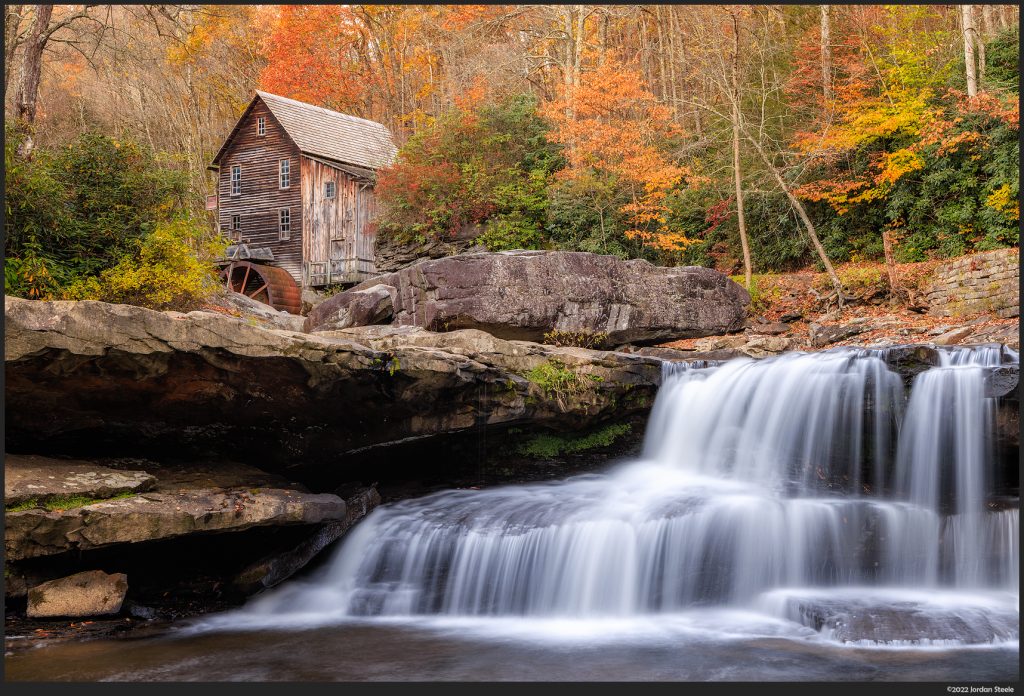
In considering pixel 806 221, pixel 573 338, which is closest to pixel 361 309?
pixel 573 338

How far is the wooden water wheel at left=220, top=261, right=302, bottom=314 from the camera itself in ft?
88.5

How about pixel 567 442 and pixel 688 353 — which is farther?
pixel 688 353

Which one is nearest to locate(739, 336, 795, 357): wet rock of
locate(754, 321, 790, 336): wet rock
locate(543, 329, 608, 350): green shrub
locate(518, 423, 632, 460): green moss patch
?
locate(754, 321, 790, 336): wet rock

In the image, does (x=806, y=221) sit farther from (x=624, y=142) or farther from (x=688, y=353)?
(x=688, y=353)

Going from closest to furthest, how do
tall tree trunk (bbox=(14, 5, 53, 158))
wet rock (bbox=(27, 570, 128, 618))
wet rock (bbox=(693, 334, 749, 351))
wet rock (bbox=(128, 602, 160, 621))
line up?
1. wet rock (bbox=(27, 570, 128, 618))
2. wet rock (bbox=(128, 602, 160, 621))
3. tall tree trunk (bbox=(14, 5, 53, 158))
4. wet rock (bbox=(693, 334, 749, 351))

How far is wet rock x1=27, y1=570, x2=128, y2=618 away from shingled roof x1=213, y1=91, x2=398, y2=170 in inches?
878

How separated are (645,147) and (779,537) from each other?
14.6 m

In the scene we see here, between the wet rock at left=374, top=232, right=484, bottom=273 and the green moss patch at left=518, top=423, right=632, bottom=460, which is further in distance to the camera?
the wet rock at left=374, top=232, right=484, bottom=273

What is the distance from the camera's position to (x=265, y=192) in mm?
30203

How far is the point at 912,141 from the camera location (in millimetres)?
18969

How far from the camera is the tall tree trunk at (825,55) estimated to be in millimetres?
20766

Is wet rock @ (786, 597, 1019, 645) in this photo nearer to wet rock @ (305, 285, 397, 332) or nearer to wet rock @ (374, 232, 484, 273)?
wet rock @ (305, 285, 397, 332)

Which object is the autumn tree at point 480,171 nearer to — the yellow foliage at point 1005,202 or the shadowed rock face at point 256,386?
the yellow foliage at point 1005,202

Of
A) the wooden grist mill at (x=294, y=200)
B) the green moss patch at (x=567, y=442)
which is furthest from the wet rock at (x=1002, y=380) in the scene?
the wooden grist mill at (x=294, y=200)
